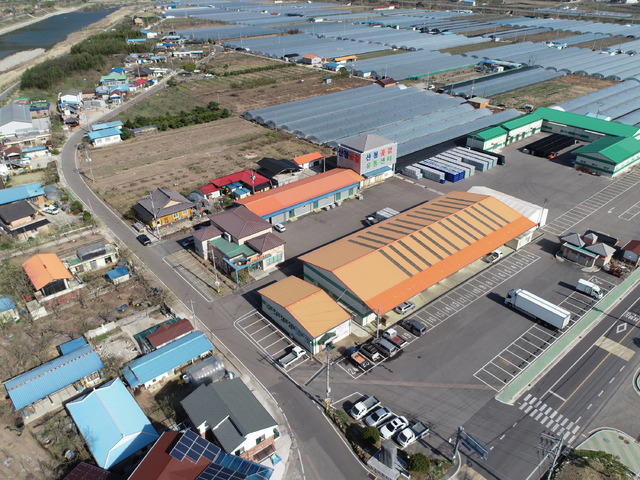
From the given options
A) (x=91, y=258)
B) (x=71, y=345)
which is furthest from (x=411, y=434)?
(x=91, y=258)

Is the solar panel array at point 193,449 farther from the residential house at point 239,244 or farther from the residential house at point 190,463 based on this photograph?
the residential house at point 239,244

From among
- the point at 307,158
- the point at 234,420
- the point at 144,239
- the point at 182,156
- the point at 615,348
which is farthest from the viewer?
the point at 182,156

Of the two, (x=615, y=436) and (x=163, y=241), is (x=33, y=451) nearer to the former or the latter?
(x=163, y=241)

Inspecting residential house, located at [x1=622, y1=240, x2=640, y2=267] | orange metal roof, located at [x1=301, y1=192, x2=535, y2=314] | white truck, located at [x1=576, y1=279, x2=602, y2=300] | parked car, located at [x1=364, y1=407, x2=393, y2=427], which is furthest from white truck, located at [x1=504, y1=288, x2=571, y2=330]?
parked car, located at [x1=364, y1=407, x2=393, y2=427]

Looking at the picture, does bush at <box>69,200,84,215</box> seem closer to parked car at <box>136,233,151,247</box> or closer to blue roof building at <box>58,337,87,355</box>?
parked car at <box>136,233,151,247</box>

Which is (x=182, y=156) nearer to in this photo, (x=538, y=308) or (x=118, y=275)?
(x=118, y=275)

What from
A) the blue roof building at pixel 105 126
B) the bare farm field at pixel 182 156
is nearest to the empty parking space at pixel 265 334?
the bare farm field at pixel 182 156
